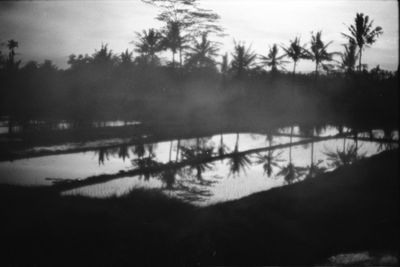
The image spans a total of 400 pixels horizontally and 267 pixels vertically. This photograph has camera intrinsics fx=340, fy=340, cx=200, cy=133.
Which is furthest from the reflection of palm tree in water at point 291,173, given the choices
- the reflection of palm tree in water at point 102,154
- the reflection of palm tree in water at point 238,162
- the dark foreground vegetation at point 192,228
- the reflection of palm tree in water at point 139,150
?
the reflection of palm tree in water at point 102,154

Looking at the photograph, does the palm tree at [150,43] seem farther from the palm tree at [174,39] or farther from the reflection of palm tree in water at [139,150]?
the reflection of palm tree in water at [139,150]

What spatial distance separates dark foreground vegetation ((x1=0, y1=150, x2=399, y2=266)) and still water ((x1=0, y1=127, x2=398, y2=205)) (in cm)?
84

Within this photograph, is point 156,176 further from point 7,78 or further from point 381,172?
point 7,78

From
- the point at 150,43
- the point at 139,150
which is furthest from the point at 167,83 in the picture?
the point at 139,150

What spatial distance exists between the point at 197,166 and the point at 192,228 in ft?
15.0

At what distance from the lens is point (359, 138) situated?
1438 cm

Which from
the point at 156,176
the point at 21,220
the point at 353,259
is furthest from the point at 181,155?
the point at 353,259

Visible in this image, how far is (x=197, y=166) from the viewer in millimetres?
9047

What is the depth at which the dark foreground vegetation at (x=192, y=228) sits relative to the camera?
388 cm

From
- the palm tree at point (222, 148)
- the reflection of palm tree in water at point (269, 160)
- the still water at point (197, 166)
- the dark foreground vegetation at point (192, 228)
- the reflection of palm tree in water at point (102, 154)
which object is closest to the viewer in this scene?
the dark foreground vegetation at point (192, 228)

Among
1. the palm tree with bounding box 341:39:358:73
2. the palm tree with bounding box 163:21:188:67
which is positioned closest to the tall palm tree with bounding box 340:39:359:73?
the palm tree with bounding box 341:39:358:73

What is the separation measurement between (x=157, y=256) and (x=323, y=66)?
23122 mm

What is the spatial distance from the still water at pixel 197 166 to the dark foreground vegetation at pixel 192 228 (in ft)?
2.76

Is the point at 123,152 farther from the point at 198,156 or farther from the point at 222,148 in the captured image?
the point at 222,148
